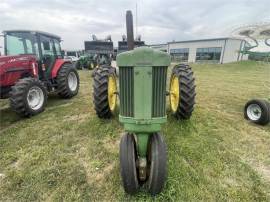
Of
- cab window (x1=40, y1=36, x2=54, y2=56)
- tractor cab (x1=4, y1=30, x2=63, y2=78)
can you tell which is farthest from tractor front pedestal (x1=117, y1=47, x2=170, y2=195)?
cab window (x1=40, y1=36, x2=54, y2=56)

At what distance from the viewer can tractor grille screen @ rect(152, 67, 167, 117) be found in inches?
83.6

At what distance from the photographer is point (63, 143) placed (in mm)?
3529

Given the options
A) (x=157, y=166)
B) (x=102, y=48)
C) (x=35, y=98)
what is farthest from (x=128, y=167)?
(x=102, y=48)

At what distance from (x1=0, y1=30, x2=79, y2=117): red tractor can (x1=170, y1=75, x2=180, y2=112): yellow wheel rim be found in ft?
10.3

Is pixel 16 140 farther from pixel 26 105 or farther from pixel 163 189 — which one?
pixel 163 189

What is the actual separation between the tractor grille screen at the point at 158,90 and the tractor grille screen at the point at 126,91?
0.24 m

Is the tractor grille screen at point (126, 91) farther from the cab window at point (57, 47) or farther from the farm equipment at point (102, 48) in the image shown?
the farm equipment at point (102, 48)

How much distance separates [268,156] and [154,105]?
2.36m

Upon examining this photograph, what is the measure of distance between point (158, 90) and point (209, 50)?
31.7m

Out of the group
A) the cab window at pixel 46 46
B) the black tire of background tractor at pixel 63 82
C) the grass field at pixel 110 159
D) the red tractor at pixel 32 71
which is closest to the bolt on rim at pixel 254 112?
the grass field at pixel 110 159

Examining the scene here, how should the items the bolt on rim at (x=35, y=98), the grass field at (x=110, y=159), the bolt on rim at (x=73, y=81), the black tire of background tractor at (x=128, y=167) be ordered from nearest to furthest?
the black tire of background tractor at (x=128, y=167) → the grass field at (x=110, y=159) → the bolt on rim at (x=35, y=98) → the bolt on rim at (x=73, y=81)

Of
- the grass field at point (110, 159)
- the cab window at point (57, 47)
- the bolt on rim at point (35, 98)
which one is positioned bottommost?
the grass field at point (110, 159)

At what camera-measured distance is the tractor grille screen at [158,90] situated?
2125mm

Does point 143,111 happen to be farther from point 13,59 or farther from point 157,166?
point 13,59
